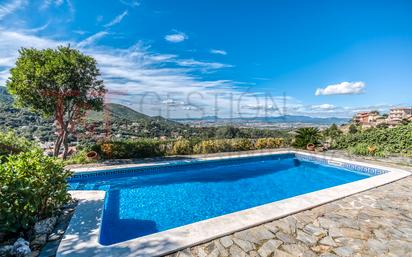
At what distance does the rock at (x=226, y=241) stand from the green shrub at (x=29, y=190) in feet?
9.30

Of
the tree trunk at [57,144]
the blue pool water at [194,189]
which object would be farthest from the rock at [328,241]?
the tree trunk at [57,144]

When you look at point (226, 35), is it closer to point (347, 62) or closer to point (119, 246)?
point (347, 62)

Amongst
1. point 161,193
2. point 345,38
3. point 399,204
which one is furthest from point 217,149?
point 345,38

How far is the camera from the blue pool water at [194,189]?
16.7 ft

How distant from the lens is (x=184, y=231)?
11.6 feet

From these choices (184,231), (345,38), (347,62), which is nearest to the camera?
(184,231)

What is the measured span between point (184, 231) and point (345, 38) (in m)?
19.9

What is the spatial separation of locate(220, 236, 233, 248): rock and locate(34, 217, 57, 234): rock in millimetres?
2692

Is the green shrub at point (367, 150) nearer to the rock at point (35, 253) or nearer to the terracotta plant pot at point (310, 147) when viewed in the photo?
the terracotta plant pot at point (310, 147)

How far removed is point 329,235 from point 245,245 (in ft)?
4.86

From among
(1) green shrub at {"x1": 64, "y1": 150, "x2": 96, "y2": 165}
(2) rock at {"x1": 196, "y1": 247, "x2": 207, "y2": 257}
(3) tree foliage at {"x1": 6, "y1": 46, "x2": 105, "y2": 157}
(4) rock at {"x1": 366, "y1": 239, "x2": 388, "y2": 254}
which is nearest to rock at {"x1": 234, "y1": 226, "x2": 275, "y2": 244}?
(2) rock at {"x1": 196, "y1": 247, "x2": 207, "y2": 257}

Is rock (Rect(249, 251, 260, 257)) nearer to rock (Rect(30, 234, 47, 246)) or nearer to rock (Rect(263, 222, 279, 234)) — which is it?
rock (Rect(263, 222, 279, 234))

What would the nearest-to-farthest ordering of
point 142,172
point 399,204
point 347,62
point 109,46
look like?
point 399,204
point 142,172
point 109,46
point 347,62

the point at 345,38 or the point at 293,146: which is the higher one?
the point at 345,38
